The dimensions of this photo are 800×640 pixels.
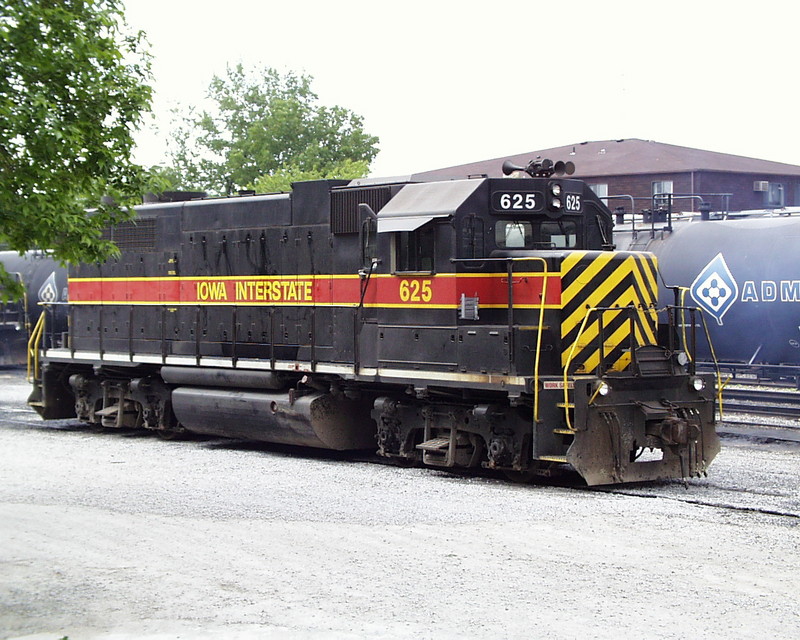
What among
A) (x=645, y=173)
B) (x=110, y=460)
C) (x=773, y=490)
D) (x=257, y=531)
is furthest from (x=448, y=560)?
(x=645, y=173)

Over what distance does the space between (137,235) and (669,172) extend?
102 ft

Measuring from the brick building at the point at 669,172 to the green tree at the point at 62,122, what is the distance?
3512 centimetres

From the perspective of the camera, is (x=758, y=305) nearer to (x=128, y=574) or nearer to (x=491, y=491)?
(x=491, y=491)

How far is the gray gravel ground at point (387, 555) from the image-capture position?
22.9 ft

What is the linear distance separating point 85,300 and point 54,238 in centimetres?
1020

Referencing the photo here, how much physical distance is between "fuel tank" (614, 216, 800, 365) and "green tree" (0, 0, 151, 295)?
11.3m

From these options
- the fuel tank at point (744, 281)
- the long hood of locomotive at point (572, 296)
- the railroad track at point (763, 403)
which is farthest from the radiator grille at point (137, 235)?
the railroad track at point (763, 403)

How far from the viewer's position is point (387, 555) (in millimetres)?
8641

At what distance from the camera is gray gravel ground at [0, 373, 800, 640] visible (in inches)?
275

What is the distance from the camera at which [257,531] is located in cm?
950

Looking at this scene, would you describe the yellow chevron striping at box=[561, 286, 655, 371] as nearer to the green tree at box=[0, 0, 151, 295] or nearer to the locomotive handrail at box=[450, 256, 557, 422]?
the locomotive handrail at box=[450, 256, 557, 422]

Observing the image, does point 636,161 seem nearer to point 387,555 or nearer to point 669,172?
point 669,172

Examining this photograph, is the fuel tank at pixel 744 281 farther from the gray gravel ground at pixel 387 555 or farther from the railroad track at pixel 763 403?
the gray gravel ground at pixel 387 555

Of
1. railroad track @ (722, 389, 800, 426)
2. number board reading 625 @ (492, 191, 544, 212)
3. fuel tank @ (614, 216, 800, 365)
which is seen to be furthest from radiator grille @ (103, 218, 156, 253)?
railroad track @ (722, 389, 800, 426)
